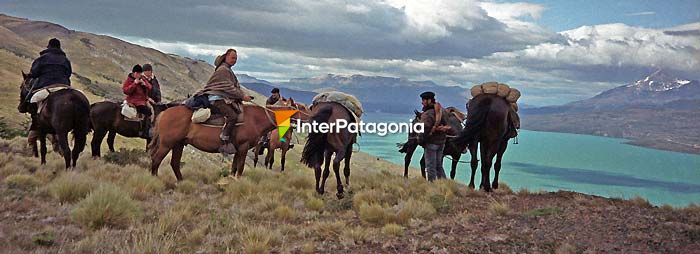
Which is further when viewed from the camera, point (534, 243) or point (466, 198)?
point (466, 198)

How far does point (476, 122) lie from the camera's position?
9.91 m

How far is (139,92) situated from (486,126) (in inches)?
341

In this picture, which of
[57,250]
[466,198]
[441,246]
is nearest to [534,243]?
[441,246]

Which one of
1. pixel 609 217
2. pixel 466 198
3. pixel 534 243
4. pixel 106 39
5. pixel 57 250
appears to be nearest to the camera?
pixel 57 250

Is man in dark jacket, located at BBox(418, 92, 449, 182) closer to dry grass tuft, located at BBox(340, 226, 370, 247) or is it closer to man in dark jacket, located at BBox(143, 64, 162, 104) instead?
dry grass tuft, located at BBox(340, 226, 370, 247)

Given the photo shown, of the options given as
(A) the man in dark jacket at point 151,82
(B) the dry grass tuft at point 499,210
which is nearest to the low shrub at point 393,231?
(B) the dry grass tuft at point 499,210

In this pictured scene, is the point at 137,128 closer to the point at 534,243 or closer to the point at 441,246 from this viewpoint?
the point at 441,246

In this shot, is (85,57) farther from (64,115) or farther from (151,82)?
(64,115)

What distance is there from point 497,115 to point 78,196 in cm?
823

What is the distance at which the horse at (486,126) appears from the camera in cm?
980

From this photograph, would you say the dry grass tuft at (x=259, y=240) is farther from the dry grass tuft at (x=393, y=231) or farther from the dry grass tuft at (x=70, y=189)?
the dry grass tuft at (x=70, y=189)

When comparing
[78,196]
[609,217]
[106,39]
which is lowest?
Result: [78,196]

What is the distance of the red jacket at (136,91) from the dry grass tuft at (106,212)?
535cm

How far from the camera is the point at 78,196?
7711 millimetres
